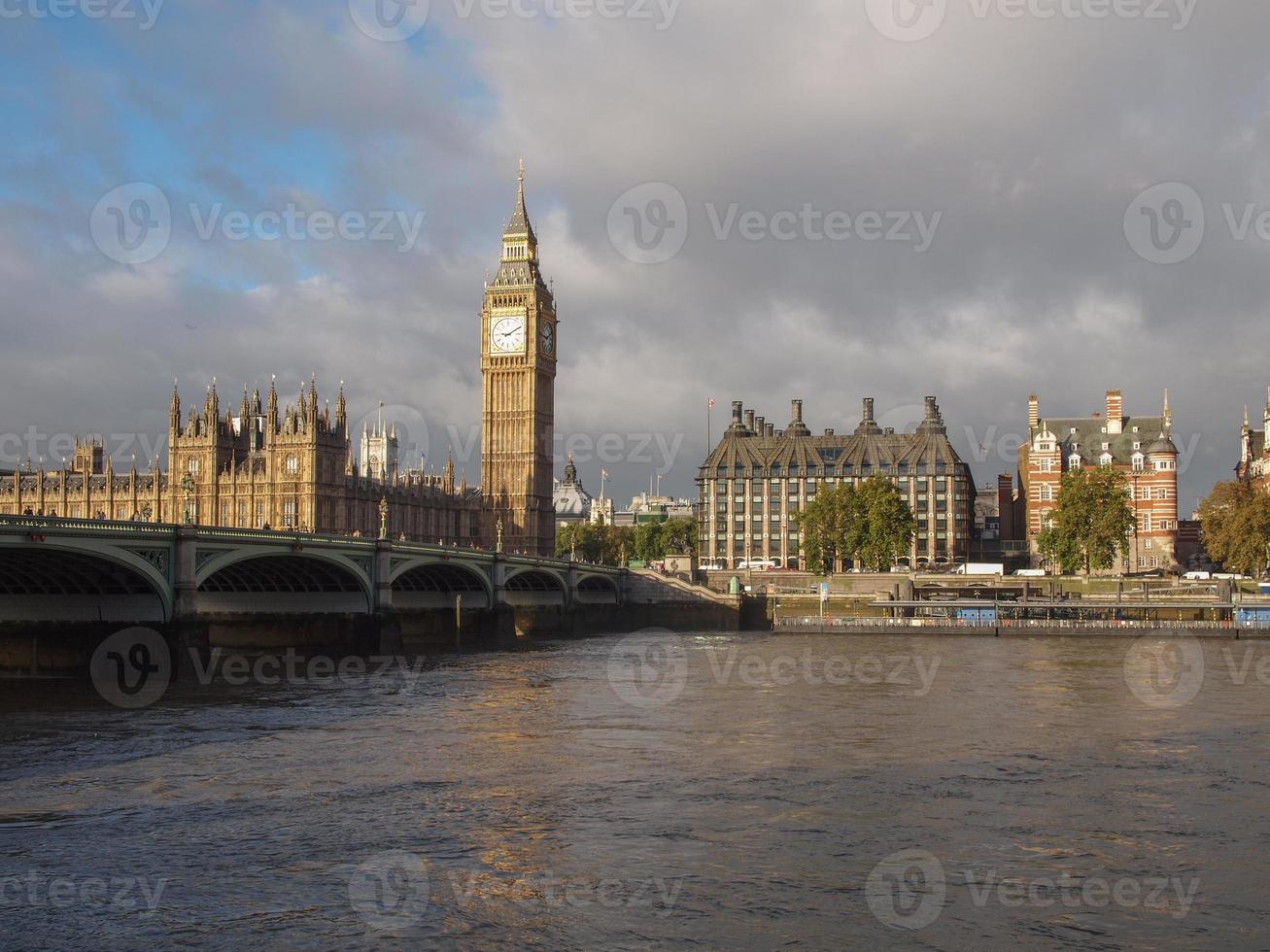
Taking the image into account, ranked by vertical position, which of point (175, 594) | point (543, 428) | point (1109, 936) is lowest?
point (1109, 936)

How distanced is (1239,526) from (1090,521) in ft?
44.0

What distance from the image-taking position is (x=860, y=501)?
130 m

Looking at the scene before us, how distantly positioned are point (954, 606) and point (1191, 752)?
6909 cm

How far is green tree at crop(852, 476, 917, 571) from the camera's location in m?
126

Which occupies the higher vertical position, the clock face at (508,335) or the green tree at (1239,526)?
the clock face at (508,335)

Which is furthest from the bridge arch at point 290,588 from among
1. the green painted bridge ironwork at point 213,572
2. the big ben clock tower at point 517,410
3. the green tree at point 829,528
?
the big ben clock tower at point 517,410

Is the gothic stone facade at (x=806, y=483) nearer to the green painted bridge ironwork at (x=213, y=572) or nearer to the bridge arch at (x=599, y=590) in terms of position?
the bridge arch at (x=599, y=590)

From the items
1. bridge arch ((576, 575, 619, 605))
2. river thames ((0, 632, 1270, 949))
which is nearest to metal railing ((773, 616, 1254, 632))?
bridge arch ((576, 575, 619, 605))

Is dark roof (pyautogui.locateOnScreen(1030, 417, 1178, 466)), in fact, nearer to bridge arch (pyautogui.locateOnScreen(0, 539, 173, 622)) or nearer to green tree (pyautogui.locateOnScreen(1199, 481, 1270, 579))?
green tree (pyautogui.locateOnScreen(1199, 481, 1270, 579))

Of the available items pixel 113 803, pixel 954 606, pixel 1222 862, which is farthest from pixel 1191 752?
pixel 954 606

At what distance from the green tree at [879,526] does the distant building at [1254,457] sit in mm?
32961

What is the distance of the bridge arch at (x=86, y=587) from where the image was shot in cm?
5359

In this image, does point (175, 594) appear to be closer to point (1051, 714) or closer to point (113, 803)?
point (113, 803)

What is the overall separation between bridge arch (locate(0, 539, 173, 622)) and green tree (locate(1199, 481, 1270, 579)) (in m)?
85.3
